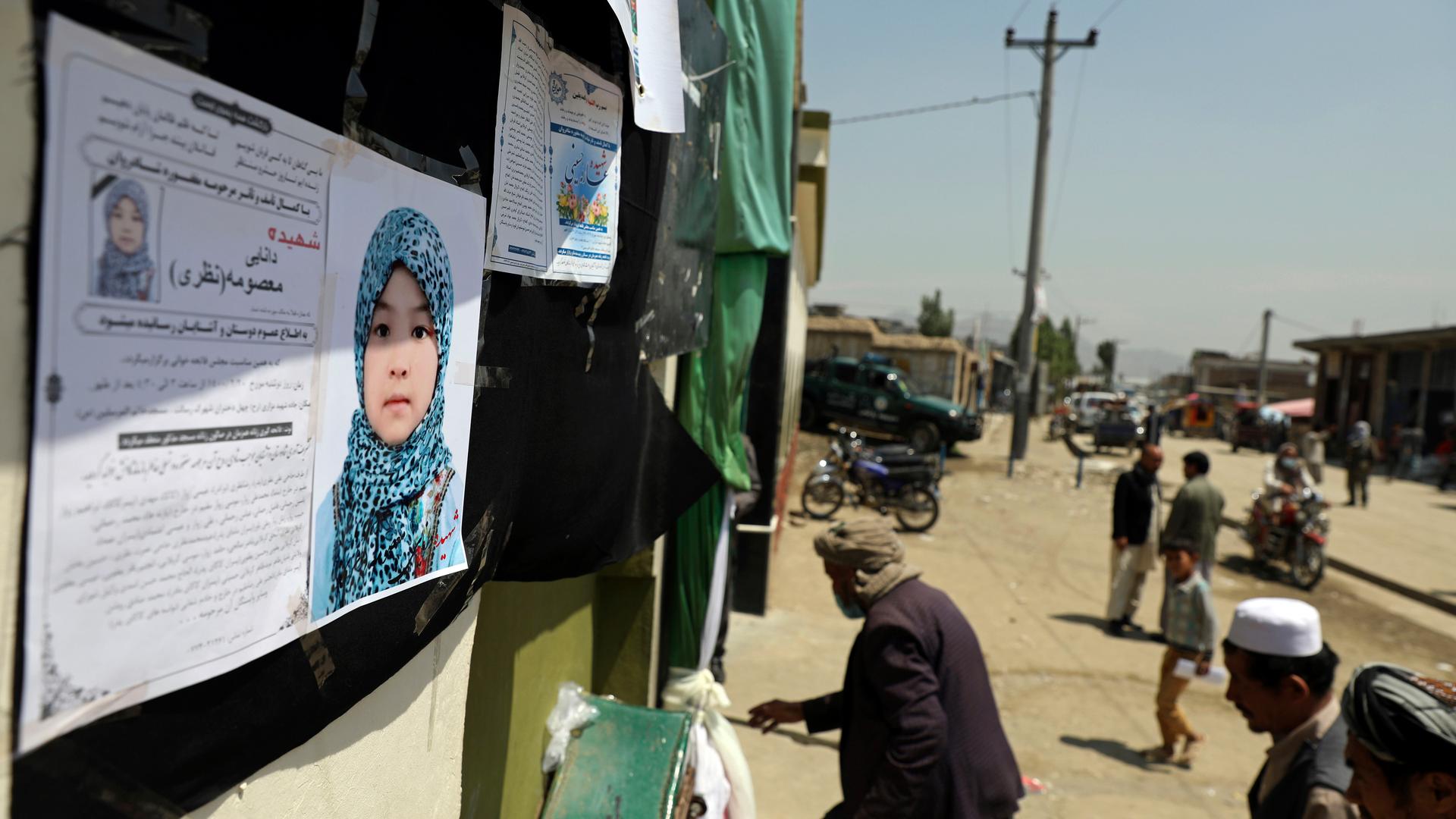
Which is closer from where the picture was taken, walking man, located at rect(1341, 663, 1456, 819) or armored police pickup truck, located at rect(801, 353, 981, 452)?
walking man, located at rect(1341, 663, 1456, 819)

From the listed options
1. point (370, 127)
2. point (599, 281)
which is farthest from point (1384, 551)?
point (370, 127)

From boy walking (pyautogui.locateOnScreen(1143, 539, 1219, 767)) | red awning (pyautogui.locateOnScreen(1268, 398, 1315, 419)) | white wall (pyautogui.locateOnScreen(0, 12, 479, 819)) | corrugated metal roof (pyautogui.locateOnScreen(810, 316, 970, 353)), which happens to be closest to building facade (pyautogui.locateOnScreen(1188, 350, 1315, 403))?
red awning (pyautogui.locateOnScreen(1268, 398, 1315, 419))

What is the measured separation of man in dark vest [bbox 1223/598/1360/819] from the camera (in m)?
2.33

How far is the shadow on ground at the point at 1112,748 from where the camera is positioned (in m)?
5.31

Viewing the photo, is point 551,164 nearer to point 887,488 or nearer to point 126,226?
point 126,226

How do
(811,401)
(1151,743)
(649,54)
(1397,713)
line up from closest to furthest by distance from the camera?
(1397,713), (649,54), (1151,743), (811,401)

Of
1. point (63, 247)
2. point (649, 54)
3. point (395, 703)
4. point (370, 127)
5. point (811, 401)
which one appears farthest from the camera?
point (811, 401)

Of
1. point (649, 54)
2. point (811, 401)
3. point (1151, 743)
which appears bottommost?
point (1151, 743)

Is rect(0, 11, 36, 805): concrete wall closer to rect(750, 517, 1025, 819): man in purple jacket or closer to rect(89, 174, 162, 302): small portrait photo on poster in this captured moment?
rect(89, 174, 162, 302): small portrait photo on poster

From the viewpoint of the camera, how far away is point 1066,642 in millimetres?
7480

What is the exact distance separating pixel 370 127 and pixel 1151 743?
5.88 meters

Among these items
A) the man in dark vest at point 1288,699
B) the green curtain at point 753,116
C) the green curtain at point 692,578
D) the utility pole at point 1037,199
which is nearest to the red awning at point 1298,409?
the utility pole at point 1037,199

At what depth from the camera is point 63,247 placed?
27.9 inches

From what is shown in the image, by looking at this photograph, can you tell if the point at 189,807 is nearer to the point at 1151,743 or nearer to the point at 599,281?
the point at 599,281
